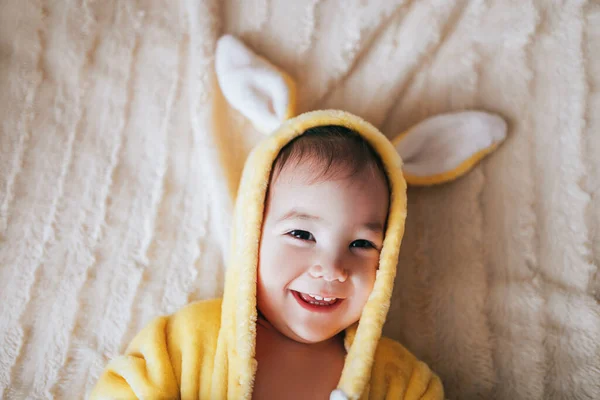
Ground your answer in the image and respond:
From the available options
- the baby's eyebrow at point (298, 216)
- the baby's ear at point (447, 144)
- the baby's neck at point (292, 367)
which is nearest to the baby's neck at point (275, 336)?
the baby's neck at point (292, 367)

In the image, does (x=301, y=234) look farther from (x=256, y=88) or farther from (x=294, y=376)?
(x=256, y=88)

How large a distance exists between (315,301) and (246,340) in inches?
5.8

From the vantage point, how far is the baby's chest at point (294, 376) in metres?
0.94

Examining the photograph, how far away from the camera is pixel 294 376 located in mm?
955

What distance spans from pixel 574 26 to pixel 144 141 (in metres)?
1.09

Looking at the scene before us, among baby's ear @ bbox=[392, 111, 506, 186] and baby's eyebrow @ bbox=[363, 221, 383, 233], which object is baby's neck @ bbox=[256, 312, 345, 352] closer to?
baby's eyebrow @ bbox=[363, 221, 383, 233]

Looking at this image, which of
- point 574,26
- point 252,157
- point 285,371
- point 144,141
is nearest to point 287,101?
point 252,157

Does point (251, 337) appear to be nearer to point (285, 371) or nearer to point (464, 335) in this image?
point (285, 371)

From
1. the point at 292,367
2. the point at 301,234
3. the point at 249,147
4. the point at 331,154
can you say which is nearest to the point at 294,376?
the point at 292,367

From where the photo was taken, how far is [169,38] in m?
1.25

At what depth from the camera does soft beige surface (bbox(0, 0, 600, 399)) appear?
1.06m

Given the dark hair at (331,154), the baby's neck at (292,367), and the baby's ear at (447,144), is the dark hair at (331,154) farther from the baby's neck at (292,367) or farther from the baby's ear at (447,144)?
the baby's neck at (292,367)

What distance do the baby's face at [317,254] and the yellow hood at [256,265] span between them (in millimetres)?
25

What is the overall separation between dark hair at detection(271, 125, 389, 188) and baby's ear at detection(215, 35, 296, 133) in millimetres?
129
